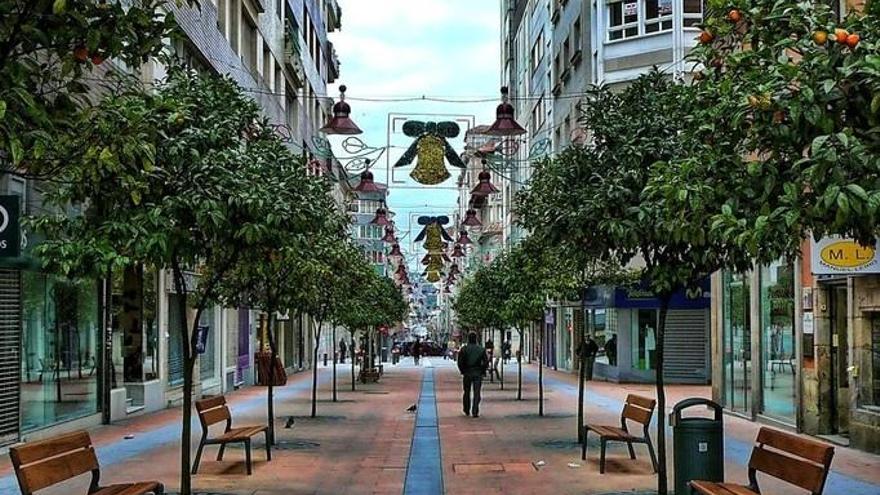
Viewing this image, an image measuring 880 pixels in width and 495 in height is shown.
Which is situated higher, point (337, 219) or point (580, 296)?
point (337, 219)

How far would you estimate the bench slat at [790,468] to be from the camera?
845 centimetres

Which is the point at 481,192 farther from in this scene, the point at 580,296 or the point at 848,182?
the point at 848,182

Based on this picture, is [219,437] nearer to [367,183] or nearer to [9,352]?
[9,352]

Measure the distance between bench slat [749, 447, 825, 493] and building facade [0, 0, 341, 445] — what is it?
231 inches

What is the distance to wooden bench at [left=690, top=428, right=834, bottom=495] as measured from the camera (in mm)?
8469

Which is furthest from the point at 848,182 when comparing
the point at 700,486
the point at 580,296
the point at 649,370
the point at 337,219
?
the point at 649,370

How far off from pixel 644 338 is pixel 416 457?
2327 centimetres

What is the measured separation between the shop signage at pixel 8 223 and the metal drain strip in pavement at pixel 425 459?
6252 mm

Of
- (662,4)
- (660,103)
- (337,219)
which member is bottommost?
(337,219)

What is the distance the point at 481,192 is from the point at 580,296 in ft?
22.7

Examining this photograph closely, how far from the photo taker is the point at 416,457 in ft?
53.7

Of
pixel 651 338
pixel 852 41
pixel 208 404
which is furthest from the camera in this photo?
pixel 651 338

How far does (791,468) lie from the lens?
8.98m

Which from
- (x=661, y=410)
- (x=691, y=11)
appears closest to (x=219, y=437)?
(x=661, y=410)
